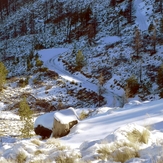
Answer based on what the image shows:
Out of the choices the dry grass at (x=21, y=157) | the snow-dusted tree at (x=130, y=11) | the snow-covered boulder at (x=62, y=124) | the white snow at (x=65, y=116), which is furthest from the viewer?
the snow-dusted tree at (x=130, y=11)

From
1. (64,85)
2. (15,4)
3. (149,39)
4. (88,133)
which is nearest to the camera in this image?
(88,133)

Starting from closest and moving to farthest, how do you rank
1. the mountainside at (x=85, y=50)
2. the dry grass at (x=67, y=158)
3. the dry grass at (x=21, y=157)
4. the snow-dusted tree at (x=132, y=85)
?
1. the dry grass at (x=67, y=158)
2. the dry grass at (x=21, y=157)
3. the snow-dusted tree at (x=132, y=85)
4. the mountainside at (x=85, y=50)

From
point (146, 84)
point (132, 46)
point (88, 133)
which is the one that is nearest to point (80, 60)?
point (132, 46)

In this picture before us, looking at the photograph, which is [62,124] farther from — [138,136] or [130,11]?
[130,11]

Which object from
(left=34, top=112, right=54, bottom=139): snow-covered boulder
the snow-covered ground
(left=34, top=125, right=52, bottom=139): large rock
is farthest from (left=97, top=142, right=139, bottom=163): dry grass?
(left=34, top=125, right=52, bottom=139): large rock

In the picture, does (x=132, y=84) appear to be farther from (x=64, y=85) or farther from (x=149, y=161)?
(x=149, y=161)

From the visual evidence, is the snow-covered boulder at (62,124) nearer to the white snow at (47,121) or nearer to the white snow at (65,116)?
the white snow at (65,116)

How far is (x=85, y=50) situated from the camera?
6303 centimetres

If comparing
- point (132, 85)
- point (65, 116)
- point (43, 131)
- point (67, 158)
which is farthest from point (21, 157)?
point (132, 85)

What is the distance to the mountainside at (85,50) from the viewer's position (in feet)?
136

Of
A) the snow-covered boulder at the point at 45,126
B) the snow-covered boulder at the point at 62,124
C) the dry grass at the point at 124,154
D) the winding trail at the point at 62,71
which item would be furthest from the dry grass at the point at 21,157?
the winding trail at the point at 62,71

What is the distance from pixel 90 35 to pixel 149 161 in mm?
69282

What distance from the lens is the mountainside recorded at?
1631 inches

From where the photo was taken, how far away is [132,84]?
4003cm
